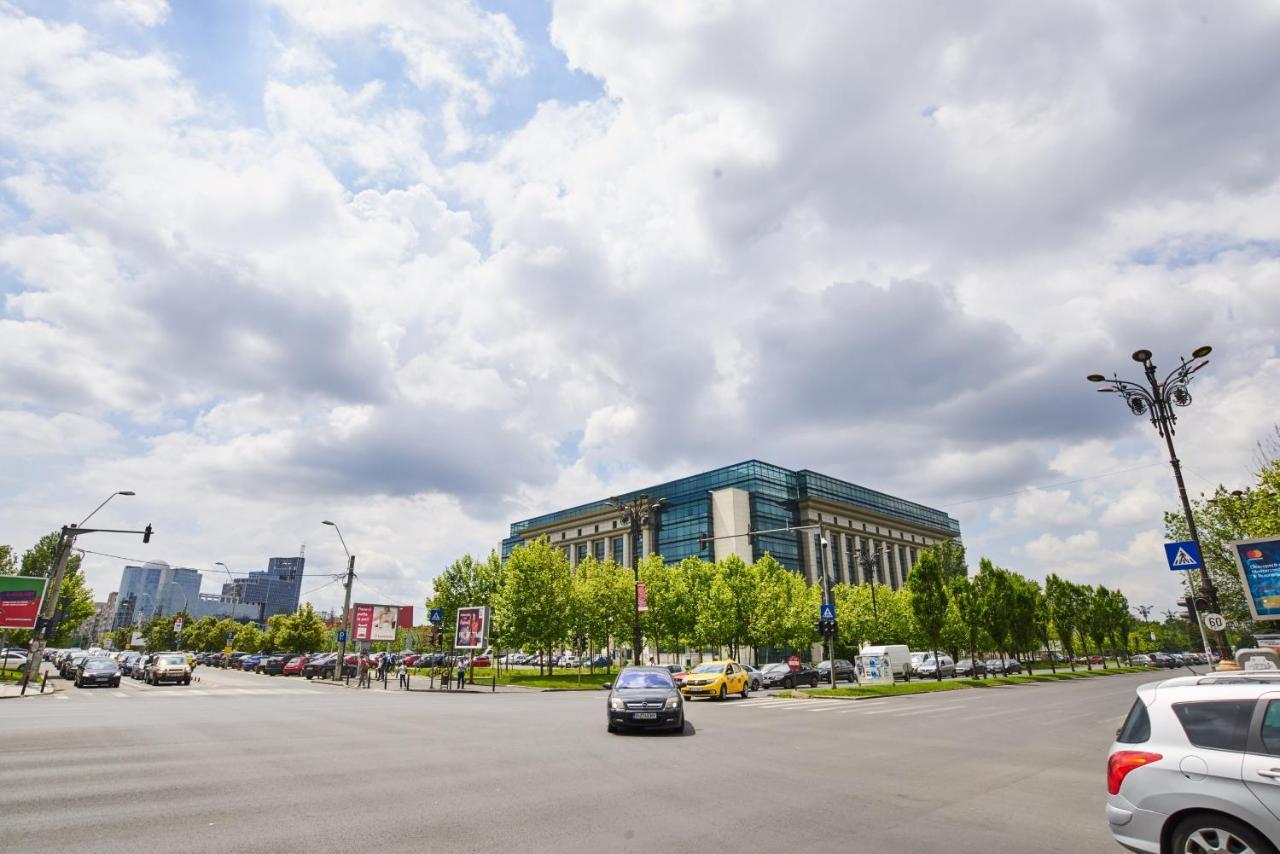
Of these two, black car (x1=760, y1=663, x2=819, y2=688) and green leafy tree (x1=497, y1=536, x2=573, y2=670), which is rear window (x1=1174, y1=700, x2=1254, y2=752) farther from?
green leafy tree (x1=497, y1=536, x2=573, y2=670)

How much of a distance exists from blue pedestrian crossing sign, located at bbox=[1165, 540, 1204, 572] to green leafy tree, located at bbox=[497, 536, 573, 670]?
37.7m

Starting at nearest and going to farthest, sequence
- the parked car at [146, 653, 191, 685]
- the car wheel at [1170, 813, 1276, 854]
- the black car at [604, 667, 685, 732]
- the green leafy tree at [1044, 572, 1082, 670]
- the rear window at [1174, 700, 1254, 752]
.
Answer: the car wheel at [1170, 813, 1276, 854]
the rear window at [1174, 700, 1254, 752]
the black car at [604, 667, 685, 732]
the parked car at [146, 653, 191, 685]
the green leafy tree at [1044, 572, 1082, 670]

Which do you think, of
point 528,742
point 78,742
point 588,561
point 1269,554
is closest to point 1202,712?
point 528,742

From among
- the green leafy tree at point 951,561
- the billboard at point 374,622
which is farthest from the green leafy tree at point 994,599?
the billboard at point 374,622

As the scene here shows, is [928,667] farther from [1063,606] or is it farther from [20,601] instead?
[20,601]

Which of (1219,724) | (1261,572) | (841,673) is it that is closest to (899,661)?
(841,673)

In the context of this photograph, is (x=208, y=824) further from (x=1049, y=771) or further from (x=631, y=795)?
(x=1049, y=771)

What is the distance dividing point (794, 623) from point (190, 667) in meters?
42.6

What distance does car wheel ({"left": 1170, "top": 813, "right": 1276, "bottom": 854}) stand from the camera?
4.88 meters

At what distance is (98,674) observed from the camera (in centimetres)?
3347

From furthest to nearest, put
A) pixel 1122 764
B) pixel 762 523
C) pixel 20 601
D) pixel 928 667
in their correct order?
pixel 762 523 < pixel 928 667 < pixel 20 601 < pixel 1122 764

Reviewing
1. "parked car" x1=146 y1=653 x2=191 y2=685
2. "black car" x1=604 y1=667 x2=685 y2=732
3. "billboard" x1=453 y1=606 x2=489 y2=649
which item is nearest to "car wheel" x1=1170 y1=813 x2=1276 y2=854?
"black car" x1=604 y1=667 x2=685 y2=732

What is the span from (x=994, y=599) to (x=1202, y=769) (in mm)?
52823

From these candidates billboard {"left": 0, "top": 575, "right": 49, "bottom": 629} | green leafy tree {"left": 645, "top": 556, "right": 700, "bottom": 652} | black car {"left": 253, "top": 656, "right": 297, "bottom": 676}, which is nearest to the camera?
billboard {"left": 0, "top": 575, "right": 49, "bottom": 629}
